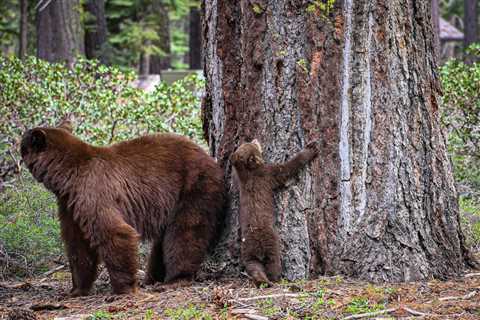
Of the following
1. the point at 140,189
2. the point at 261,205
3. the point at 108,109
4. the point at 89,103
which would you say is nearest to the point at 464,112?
the point at 108,109

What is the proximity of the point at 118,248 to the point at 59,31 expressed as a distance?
1391 cm

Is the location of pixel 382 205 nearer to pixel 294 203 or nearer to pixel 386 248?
pixel 386 248

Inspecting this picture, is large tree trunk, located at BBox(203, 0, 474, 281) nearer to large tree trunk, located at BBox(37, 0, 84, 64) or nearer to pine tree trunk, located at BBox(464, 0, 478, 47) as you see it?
large tree trunk, located at BBox(37, 0, 84, 64)

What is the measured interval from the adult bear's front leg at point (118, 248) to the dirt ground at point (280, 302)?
5.3 inches

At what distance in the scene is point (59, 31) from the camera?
18906 mm

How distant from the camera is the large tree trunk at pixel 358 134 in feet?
19.0

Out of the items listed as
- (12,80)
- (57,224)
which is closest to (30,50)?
(12,80)

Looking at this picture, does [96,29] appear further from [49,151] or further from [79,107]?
[49,151]

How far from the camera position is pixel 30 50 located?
1034 inches

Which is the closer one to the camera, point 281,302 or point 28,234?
point 281,302

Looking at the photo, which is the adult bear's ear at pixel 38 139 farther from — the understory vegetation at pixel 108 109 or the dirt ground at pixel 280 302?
the understory vegetation at pixel 108 109

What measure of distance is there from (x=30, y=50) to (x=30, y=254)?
1958cm

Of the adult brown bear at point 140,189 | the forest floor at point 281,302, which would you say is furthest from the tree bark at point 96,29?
the forest floor at point 281,302

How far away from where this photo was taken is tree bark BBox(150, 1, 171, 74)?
27938 millimetres
